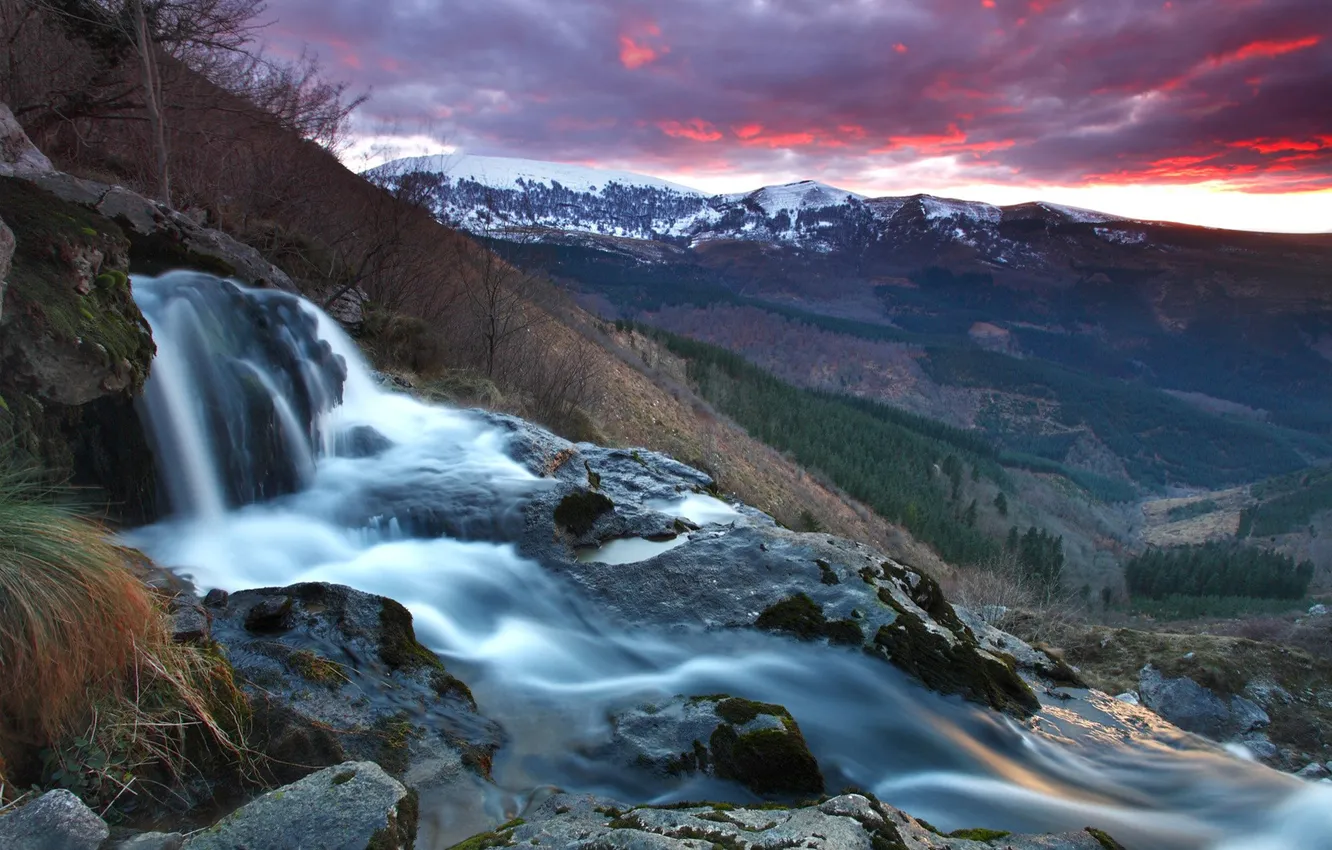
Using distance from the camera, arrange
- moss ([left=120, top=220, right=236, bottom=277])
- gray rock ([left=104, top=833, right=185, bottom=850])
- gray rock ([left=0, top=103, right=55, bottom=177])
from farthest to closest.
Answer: moss ([left=120, top=220, right=236, bottom=277]) < gray rock ([left=0, top=103, right=55, bottom=177]) < gray rock ([left=104, top=833, right=185, bottom=850])

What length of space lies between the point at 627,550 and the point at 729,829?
537 cm

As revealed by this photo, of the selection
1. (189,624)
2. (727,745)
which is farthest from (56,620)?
(727,745)

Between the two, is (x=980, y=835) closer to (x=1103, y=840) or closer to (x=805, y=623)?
(x=1103, y=840)

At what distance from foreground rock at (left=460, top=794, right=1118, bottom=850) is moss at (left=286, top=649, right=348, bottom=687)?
1.84 meters

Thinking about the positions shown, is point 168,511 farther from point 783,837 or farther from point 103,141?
point 103,141

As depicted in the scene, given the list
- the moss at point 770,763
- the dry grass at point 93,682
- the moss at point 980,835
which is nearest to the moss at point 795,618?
the moss at point 770,763

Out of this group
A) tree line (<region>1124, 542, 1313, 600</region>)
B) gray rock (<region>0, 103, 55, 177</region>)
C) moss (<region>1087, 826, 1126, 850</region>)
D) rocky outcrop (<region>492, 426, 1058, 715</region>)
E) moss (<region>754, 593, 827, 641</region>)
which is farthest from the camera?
tree line (<region>1124, 542, 1313, 600</region>)

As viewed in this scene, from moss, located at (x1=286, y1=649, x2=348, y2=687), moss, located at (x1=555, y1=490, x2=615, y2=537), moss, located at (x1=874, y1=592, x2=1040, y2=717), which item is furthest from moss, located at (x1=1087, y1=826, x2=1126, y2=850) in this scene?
moss, located at (x1=555, y1=490, x2=615, y2=537)

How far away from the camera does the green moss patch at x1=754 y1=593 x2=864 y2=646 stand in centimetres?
723

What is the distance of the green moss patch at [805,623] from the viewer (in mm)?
7227

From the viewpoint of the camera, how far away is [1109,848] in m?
4.50

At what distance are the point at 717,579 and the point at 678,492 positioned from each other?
3.85 metres

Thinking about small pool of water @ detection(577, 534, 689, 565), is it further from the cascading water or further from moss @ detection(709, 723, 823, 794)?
moss @ detection(709, 723, 823, 794)

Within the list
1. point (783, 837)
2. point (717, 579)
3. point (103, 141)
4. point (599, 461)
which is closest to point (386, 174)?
point (103, 141)
